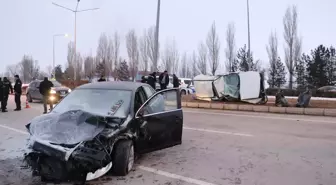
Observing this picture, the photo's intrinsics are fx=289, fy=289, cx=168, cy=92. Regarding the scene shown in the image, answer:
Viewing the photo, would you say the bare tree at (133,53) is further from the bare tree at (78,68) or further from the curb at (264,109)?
the curb at (264,109)

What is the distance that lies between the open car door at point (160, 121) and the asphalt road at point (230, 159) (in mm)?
369

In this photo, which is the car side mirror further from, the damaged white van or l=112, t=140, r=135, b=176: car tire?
the damaged white van

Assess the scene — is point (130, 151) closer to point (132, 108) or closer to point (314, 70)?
point (132, 108)

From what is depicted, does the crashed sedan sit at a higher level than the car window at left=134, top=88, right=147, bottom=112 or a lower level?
lower

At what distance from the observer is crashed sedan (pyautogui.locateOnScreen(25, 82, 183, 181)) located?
12.8 feet

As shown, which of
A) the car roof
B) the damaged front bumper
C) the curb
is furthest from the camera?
the curb

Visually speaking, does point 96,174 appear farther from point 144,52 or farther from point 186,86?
point 144,52

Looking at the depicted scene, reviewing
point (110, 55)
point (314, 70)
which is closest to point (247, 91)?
point (314, 70)

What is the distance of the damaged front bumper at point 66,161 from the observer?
382cm

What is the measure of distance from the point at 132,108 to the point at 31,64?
277 ft

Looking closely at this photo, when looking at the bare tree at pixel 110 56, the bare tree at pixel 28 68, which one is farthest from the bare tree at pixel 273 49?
the bare tree at pixel 28 68

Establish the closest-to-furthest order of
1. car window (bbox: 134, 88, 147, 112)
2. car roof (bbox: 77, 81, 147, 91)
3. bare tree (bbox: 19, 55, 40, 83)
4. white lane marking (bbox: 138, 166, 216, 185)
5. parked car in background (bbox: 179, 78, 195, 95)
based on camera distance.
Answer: white lane marking (bbox: 138, 166, 216, 185) → car window (bbox: 134, 88, 147, 112) → car roof (bbox: 77, 81, 147, 91) → parked car in background (bbox: 179, 78, 195, 95) → bare tree (bbox: 19, 55, 40, 83)

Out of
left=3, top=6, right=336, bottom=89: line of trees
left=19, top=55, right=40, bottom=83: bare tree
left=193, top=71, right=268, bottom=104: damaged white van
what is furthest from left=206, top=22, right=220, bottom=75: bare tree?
left=19, top=55, right=40, bottom=83: bare tree

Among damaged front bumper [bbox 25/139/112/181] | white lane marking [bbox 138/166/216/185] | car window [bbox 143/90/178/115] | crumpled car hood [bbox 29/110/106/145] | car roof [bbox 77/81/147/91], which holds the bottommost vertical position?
white lane marking [bbox 138/166/216/185]
